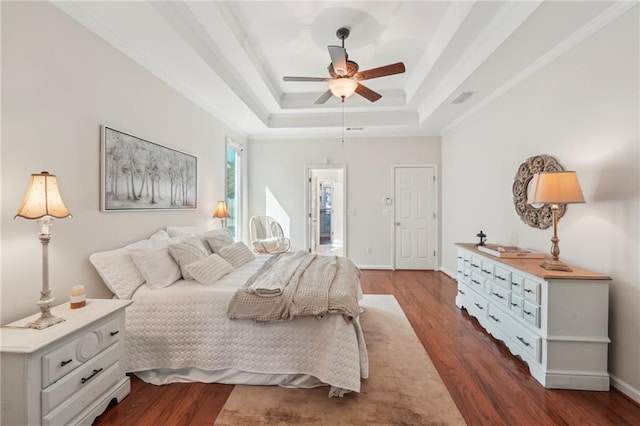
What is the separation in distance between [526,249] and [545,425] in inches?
67.2

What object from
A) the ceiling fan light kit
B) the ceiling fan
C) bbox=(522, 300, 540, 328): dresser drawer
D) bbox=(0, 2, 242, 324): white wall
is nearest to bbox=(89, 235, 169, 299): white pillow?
bbox=(0, 2, 242, 324): white wall

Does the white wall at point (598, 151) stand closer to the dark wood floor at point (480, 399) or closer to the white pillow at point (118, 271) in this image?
the dark wood floor at point (480, 399)

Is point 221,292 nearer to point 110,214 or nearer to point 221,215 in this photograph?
point 110,214

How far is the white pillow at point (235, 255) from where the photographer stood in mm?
2994

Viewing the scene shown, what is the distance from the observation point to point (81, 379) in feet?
5.20

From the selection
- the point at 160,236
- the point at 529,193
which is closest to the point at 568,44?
the point at 529,193

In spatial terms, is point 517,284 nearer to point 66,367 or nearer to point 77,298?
point 66,367

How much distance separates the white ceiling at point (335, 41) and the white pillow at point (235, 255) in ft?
6.06

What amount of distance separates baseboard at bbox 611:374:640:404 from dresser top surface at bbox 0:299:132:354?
3.42m

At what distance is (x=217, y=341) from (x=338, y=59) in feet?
7.99

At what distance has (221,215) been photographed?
4.04 meters

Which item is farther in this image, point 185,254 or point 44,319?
point 185,254

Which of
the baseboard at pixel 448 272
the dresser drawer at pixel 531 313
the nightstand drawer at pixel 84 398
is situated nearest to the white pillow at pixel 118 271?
the nightstand drawer at pixel 84 398

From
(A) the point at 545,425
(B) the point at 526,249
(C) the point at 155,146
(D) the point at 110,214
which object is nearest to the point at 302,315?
(A) the point at 545,425
